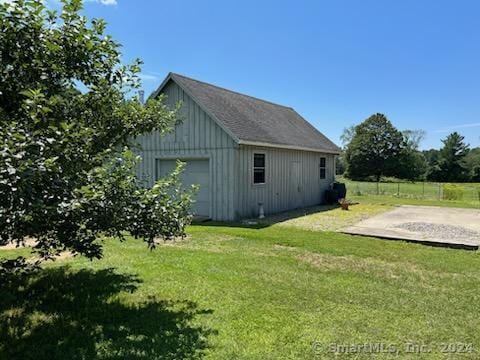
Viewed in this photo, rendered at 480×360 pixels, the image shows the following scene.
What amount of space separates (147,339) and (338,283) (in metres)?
3.12

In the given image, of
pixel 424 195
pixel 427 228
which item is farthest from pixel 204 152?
pixel 424 195

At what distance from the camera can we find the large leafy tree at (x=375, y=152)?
59.5 m

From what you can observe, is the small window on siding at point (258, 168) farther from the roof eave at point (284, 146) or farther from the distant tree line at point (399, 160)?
the distant tree line at point (399, 160)

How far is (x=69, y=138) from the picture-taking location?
10.4ft

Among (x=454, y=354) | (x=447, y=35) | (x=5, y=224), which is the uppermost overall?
(x=447, y=35)

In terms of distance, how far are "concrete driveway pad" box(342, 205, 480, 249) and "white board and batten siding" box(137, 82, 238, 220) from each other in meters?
4.20

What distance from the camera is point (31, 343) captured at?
3.76 m

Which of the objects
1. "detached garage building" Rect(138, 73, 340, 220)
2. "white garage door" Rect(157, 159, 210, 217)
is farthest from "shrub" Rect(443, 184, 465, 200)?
"white garage door" Rect(157, 159, 210, 217)

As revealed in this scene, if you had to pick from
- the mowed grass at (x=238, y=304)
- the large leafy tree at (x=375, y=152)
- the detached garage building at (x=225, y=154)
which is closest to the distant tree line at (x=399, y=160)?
the large leafy tree at (x=375, y=152)

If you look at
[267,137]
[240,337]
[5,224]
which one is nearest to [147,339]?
[240,337]

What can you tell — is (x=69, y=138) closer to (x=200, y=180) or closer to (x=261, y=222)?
(x=261, y=222)

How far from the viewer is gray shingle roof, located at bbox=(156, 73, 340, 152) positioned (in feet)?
42.7

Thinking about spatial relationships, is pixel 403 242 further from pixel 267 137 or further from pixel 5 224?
pixel 5 224

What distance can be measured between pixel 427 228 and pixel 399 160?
51.8 meters
